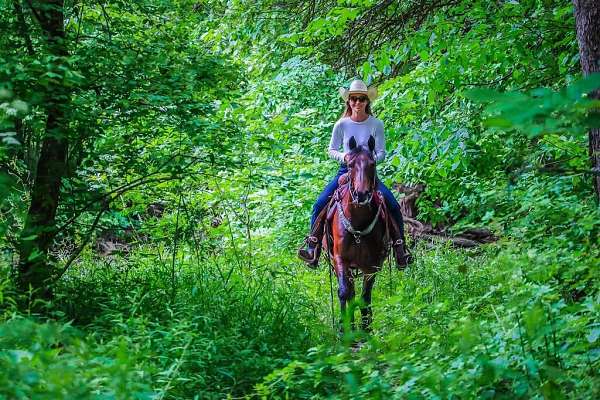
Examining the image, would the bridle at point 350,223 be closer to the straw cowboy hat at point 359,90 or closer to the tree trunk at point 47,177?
the straw cowboy hat at point 359,90

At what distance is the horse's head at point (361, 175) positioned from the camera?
8195mm

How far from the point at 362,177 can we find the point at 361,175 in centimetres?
2

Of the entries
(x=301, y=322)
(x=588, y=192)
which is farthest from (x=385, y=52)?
(x=301, y=322)

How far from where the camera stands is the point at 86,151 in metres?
7.27

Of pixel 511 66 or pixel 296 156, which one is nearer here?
pixel 511 66

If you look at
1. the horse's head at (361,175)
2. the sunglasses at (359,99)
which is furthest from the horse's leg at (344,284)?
the sunglasses at (359,99)

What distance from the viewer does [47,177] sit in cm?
704

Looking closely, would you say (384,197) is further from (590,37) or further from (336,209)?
(590,37)

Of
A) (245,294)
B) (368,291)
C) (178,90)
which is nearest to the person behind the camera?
(178,90)

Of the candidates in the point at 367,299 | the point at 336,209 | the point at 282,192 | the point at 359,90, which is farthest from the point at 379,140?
the point at 367,299

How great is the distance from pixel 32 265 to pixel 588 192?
578 centimetres

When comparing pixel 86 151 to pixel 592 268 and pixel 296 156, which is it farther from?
pixel 296 156

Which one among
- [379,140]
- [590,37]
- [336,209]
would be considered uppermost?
[379,140]

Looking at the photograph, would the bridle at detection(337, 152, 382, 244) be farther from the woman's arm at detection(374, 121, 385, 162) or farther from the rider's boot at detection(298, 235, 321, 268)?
the rider's boot at detection(298, 235, 321, 268)
